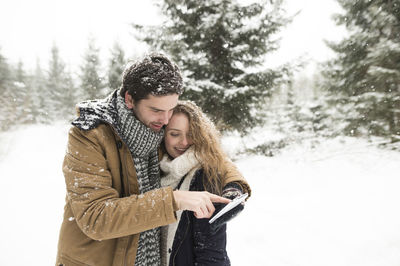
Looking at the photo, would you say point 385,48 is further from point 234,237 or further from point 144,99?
point 144,99

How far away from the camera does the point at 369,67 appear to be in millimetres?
7398

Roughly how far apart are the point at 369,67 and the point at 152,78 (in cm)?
871

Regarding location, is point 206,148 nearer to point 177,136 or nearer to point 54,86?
point 177,136

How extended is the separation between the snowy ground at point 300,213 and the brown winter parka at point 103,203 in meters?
2.81

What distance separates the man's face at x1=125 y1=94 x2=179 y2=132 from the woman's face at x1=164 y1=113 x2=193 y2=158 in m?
0.34

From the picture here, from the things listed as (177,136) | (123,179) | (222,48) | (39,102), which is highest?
(39,102)

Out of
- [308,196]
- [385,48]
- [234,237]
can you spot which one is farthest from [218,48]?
[234,237]

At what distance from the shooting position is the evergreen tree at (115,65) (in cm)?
1853

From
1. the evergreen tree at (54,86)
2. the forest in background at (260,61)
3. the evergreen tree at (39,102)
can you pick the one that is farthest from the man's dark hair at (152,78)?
the evergreen tree at (54,86)

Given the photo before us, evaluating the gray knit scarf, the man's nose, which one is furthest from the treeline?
the man's nose

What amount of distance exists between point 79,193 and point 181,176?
2.56 ft

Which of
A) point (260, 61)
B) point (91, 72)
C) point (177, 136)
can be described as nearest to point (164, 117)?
point (177, 136)

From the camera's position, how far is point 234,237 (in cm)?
418

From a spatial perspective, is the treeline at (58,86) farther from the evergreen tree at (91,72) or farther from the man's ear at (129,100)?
the man's ear at (129,100)
